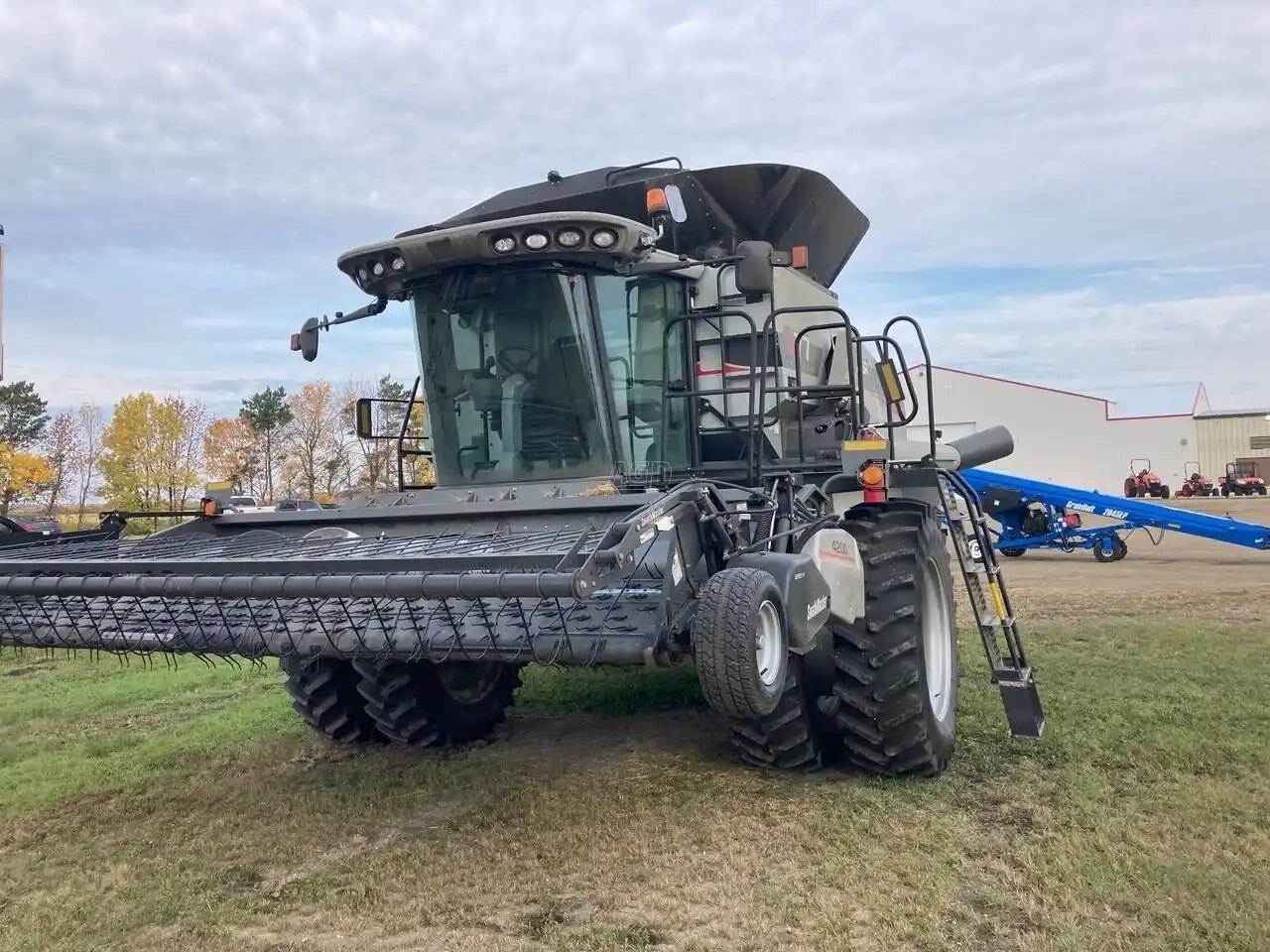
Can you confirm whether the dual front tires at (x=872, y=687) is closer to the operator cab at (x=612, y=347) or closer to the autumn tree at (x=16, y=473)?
the operator cab at (x=612, y=347)

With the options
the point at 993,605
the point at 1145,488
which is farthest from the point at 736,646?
the point at 1145,488

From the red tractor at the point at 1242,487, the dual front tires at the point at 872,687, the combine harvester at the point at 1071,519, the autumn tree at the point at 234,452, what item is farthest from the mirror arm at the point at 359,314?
the red tractor at the point at 1242,487

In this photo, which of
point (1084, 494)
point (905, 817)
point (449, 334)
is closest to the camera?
point (905, 817)

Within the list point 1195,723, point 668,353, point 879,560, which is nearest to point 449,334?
point 668,353

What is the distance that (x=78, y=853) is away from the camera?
4035 mm

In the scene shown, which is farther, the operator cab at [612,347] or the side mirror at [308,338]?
the side mirror at [308,338]

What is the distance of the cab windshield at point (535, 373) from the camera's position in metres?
4.66

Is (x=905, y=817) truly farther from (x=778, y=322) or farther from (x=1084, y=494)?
(x=1084, y=494)

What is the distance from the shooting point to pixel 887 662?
165 inches

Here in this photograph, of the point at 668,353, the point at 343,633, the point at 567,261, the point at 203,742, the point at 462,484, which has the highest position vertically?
the point at 567,261

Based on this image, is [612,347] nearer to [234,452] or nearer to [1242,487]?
[234,452]

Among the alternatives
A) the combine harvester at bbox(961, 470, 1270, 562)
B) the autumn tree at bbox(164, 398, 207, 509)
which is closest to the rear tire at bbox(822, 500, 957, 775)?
the combine harvester at bbox(961, 470, 1270, 562)

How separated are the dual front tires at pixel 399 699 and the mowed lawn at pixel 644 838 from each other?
0.16 meters

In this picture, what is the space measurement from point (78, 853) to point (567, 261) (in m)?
3.14
